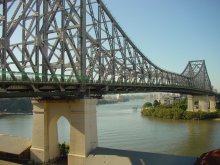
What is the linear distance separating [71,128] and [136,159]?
6565 mm

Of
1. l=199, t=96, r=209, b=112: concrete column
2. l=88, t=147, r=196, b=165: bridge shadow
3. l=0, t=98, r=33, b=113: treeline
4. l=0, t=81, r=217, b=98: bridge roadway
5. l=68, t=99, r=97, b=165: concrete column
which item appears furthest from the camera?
l=0, t=98, r=33, b=113: treeline

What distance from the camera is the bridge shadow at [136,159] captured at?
23297 mm

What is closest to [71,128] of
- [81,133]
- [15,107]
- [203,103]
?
[81,133]

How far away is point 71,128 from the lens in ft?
89.6

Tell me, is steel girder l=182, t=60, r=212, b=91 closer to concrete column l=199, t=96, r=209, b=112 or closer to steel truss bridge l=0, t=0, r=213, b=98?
concrete column l=199, t=96, r=209, b=112

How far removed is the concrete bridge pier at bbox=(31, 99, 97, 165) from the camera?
26.8 meters

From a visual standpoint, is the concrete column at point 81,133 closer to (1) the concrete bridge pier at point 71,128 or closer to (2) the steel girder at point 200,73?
(1) the concrete bridge pier at point 71,128

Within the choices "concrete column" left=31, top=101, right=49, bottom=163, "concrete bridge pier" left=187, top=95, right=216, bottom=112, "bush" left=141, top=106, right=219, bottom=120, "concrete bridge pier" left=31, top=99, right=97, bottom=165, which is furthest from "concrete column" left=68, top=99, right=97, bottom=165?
"concrete bridge pier" left=187, top=95, right=216, bottom=112

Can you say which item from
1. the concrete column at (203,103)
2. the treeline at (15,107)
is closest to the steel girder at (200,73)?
the concrete column at (203,103)

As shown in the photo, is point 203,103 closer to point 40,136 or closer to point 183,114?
point 183,114

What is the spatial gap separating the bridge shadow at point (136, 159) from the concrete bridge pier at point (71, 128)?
174cm

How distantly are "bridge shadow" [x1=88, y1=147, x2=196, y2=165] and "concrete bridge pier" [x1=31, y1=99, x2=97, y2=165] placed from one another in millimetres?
1735

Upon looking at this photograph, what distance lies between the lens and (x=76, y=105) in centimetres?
2747

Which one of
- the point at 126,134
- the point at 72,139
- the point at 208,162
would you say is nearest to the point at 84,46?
the point at 72,139
